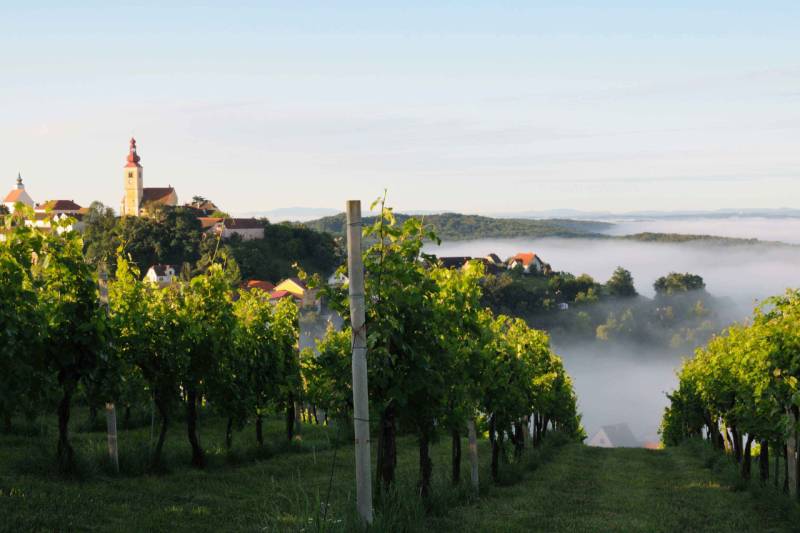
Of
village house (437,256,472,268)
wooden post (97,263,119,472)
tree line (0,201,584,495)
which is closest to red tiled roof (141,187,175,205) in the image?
village house (437,256,472,268)

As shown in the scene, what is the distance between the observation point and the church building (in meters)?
167

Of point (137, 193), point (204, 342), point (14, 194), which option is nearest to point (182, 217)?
point (137, 193)

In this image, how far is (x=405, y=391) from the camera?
12.8 meters

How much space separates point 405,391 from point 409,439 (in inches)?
652

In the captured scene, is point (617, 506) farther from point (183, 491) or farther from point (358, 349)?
point (358, 349)

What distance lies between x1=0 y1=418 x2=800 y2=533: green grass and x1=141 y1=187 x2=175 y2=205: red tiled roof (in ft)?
495

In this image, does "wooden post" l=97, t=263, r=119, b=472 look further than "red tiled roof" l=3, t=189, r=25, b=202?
No

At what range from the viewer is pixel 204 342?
17641mm

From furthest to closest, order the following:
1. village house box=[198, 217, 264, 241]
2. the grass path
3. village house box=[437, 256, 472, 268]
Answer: village house box=[198, 217, 264, 241]
village house box=[437, 256, 472, 268]
the grass path

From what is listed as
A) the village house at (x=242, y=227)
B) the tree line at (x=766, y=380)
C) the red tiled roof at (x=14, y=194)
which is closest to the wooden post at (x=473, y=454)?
the tree line at (x=766, y=380)

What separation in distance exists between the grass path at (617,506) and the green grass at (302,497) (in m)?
0.03

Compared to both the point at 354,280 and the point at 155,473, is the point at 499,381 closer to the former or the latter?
the point at 155,473

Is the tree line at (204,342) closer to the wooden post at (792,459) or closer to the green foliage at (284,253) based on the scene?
the wooden post at (792,459)

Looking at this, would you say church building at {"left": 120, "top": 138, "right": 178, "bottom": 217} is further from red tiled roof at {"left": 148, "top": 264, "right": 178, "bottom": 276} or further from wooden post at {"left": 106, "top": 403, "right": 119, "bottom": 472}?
wooden post at {"left": 106, "top": 403, "right": 119, "bottom": 472}
